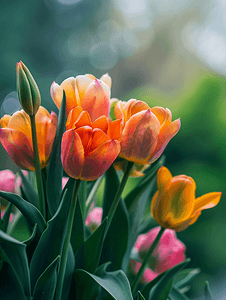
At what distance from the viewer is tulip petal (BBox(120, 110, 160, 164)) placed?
157 mm

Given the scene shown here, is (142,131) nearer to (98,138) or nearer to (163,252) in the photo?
(98,138)

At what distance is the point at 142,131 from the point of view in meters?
0.16

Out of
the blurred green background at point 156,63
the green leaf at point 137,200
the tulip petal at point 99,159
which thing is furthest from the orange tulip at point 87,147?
the blurred green background at point 156,63

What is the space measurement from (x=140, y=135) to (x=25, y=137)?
69 mm

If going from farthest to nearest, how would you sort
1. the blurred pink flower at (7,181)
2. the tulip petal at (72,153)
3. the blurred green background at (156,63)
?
1. the blurred green background at (156,63)
2. the blurred pink flower at (7,181)
3. the tulip petal at (72,153)

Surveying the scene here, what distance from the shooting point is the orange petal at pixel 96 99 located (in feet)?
0.53

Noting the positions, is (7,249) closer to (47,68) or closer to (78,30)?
(47,68)

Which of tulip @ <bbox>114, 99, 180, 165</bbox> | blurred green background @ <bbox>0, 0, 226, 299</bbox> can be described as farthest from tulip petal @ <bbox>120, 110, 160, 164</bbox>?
blurred green background @ <bbox>0, 0, 226, 299</bbox>

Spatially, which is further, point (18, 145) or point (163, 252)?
point (163, 252)

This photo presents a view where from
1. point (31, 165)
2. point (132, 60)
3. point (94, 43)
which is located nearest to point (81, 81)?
point (31, 165)

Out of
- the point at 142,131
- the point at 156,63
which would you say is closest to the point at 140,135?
the point at 142,131

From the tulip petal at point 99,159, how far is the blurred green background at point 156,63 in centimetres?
38

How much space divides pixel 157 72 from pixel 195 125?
2.68 feet

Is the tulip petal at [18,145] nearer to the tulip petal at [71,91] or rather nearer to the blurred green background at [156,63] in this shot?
the tulip petal at [71,91]
